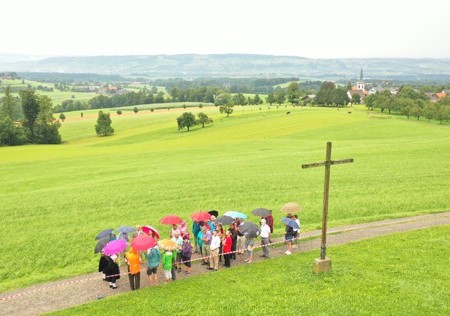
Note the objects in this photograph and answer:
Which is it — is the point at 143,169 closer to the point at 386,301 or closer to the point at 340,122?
the point at 386,301

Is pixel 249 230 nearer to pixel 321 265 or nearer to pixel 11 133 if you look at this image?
pixel 321 265

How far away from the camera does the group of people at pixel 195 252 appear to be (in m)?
15.5

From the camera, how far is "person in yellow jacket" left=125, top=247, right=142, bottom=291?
15.1 m

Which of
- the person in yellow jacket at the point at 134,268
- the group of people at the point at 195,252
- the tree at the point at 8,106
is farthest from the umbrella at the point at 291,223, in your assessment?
the tree at the point at 8,106

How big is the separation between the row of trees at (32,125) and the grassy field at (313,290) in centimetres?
8529

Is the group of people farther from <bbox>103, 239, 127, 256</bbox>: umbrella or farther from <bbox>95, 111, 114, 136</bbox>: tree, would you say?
<bbox>95, 111, 114, 136</bbox>: tree

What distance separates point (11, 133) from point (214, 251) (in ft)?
282

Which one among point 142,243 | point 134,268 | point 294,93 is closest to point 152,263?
point 134,268

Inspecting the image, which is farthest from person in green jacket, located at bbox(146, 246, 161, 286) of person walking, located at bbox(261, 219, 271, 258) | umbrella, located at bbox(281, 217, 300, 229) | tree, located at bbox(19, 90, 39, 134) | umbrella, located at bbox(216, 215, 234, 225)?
tree, located at bbox(19, 90, 39, 134)

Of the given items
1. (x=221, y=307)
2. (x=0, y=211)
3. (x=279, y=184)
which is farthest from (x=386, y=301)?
(x=0, y=211)

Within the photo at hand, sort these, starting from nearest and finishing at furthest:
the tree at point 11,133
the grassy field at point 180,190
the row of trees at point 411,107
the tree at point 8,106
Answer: the grassy field at point 180,190
the tree at point 11,133
the row of trees at point 411,107
the tree at point 8,106

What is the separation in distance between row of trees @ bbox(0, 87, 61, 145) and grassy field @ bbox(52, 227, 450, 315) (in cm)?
8529

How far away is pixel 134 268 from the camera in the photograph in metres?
15.1

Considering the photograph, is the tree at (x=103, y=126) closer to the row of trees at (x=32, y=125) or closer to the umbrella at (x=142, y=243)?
the row of trees at (x=32, y=125)
